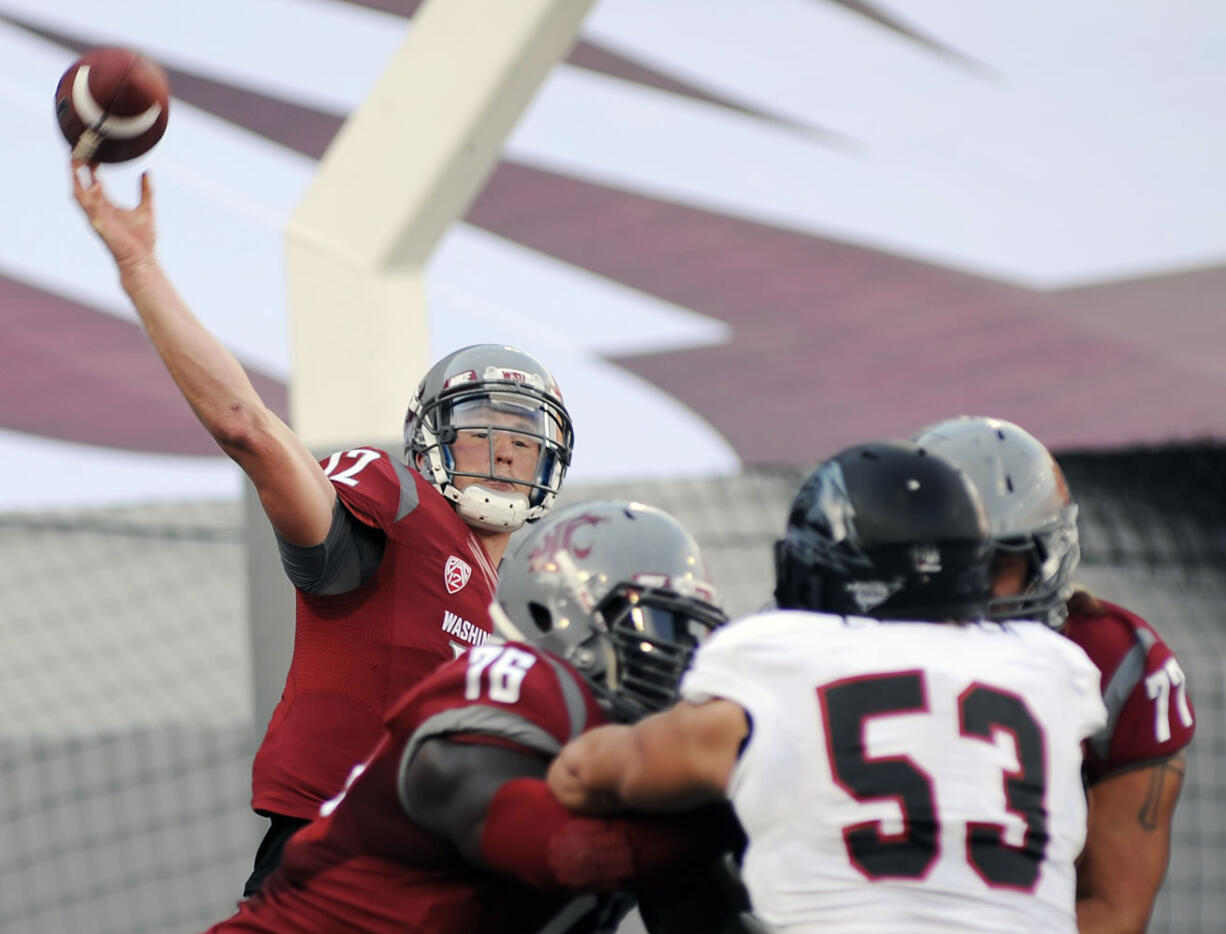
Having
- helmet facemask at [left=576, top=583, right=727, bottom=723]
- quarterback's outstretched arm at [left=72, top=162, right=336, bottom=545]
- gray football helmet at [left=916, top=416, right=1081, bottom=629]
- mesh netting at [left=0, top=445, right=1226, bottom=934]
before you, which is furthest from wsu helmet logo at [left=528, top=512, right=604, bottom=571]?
mesh netting at [left=0, top=445, right=1226, bottom=934]

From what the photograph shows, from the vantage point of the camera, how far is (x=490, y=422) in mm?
3602

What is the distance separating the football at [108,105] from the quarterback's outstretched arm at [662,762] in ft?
5.60

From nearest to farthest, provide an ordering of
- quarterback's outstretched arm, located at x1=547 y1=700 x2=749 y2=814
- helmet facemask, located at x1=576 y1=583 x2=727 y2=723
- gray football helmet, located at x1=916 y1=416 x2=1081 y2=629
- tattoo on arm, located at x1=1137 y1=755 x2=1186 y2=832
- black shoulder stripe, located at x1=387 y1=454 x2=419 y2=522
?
quarterback's outstretched arm, located at x1=547 y1=700 x2=749 y2=814, helmet facemask, located at x1=576 y1=583 x2=727 y2=723, tattoo on arm, located at x1=1137 y1=755 x2=1186 y2=832, gray football helmet, located at x1=916 y1=416 x2=1081 y2=629, black shoulder stripe, located at x1=387 y1=454 x2=419 y2=522

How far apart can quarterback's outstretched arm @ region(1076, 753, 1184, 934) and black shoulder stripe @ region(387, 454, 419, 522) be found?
148cm

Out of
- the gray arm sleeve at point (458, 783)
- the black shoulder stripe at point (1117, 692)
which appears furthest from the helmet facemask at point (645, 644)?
the black shoulder stripe at point (1117, 692)

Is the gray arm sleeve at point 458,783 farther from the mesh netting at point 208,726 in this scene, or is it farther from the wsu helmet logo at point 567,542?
the mesh netting at point 208,726

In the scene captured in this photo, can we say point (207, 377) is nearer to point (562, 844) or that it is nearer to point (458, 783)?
point (458, 783)

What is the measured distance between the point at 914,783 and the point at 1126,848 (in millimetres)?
810

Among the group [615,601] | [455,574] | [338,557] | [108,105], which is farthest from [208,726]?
[615,601]

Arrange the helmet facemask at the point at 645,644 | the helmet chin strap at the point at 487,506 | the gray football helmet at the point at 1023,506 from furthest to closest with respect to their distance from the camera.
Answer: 1. the helmet chin strap at the point at 487,506
2. the gray football helmet at the point at 1023,506
3. the helmet facemask at the point at 645,644

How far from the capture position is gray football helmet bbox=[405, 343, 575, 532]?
355 centimetres

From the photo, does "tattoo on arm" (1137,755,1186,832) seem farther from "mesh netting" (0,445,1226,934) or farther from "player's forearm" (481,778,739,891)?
"mesh netting" (0,445,1226,934)

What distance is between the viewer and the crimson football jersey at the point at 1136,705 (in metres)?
2.71

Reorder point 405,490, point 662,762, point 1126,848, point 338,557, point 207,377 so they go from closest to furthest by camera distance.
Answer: point 662,762 → point 1126,848 → point 207,377 → point 338,557 → point 405,490
